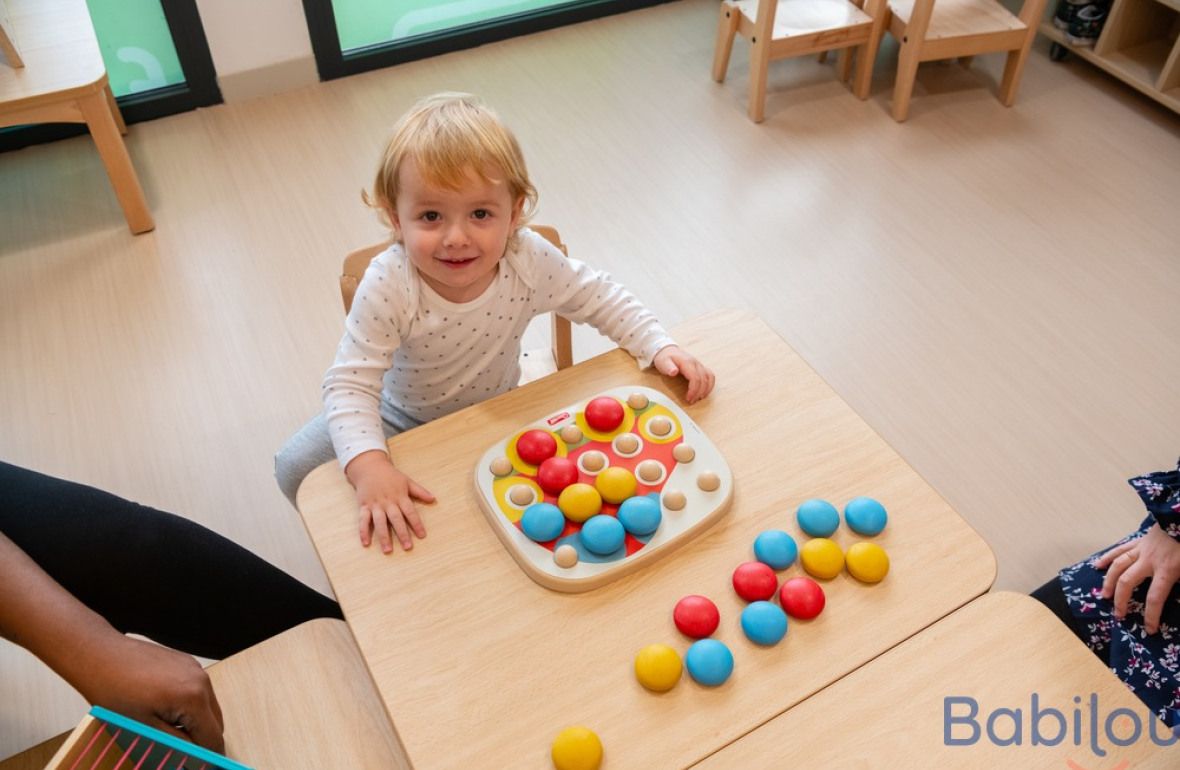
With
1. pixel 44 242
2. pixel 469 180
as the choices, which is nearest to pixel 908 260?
pixel 469 180

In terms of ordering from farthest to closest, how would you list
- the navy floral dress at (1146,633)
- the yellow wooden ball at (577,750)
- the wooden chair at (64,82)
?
the wooden chair at (64,82) < the navy floral dress at (1146,633) < the yellow wooden ball at (577,750)

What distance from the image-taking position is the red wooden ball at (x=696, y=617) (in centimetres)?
85

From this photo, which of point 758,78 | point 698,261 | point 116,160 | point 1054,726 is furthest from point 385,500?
point 758,78

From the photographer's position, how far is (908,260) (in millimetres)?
2203

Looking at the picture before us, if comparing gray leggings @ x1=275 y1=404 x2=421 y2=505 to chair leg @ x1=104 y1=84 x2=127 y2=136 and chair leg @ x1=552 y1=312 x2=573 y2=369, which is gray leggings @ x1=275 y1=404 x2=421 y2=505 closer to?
chair leg @ x1=552 y1=312 x2=573 y2=369

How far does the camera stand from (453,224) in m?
1.06

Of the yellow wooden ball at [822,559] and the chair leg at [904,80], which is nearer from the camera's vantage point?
the yellow wooden ball at [822,559]

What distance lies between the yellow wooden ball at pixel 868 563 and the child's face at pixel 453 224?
0.54 meters

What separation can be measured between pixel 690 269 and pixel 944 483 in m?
0.78

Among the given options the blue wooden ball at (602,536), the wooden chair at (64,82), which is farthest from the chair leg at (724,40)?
the blue wooden ball at (602,536)

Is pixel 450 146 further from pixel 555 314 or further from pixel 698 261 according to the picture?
pixel 698 261

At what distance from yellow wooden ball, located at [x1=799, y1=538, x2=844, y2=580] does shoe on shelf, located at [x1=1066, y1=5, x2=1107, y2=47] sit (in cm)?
249

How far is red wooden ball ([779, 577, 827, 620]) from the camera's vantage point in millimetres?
875

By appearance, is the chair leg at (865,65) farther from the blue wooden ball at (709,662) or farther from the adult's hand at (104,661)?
the adult's hand at (104,661)
